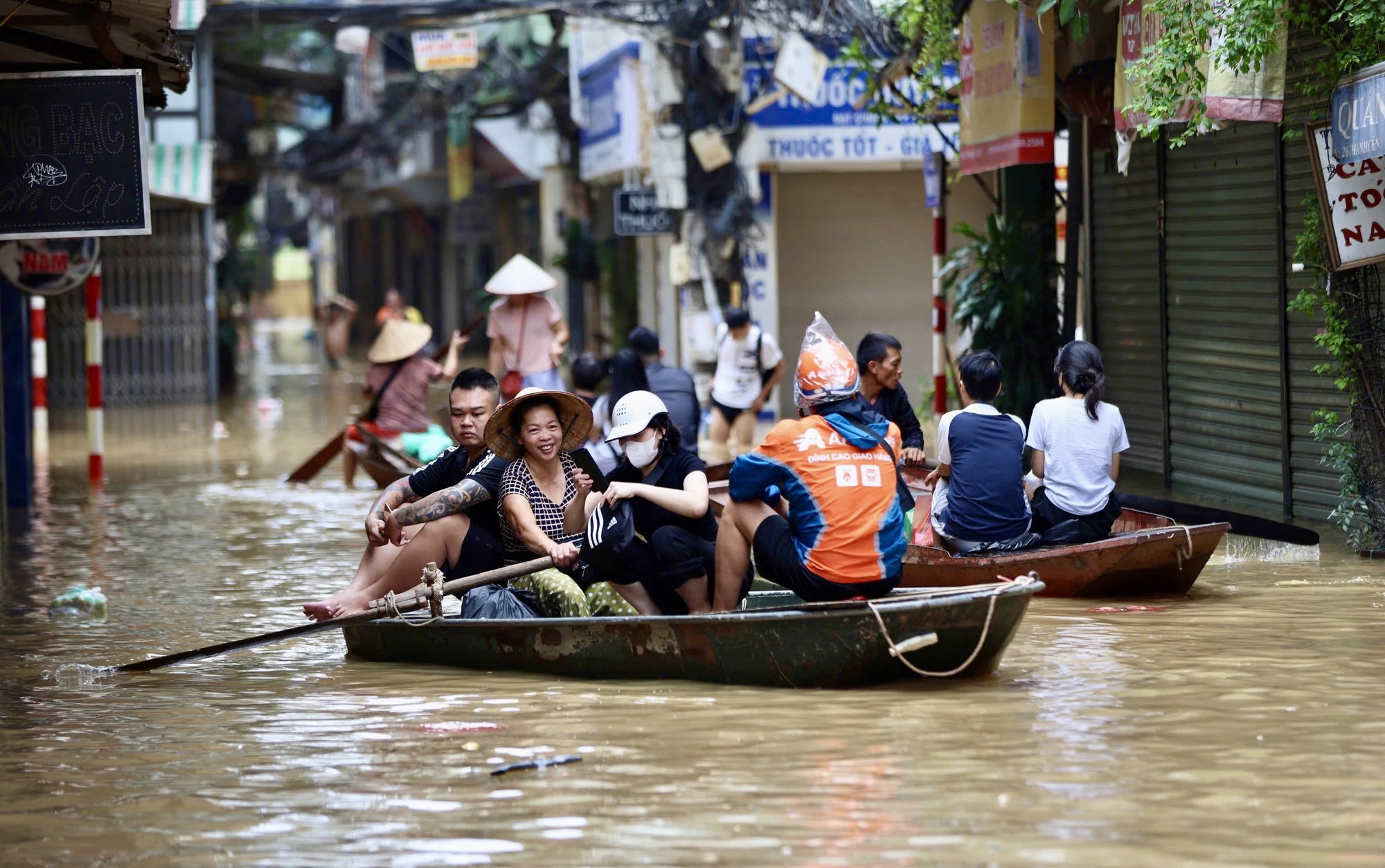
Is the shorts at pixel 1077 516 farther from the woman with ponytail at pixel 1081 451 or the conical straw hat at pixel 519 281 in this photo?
the conical straw hat at pixel 519 281

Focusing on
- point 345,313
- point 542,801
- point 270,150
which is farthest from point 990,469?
point 270,150

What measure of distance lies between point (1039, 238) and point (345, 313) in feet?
39.1

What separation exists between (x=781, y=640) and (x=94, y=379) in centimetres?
1116

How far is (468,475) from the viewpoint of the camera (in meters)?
8.05

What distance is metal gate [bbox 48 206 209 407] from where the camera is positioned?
27.7 m

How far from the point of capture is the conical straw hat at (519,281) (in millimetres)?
14406

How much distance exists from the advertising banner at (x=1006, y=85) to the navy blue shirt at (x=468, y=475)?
5.98 meters

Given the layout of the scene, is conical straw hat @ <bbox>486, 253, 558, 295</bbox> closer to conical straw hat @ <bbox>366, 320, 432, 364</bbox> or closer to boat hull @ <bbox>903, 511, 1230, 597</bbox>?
conical straw hat @ <bbox>366, 320, 432, 364</bbox>

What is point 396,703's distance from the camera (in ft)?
23.3

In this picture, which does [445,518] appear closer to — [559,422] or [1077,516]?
[559,422]

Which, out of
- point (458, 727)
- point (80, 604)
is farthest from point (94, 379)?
point (458, 727)

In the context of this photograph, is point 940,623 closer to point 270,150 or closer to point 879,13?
point 879,13

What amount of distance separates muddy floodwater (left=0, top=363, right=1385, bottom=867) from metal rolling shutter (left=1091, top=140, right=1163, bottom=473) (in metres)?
4.59

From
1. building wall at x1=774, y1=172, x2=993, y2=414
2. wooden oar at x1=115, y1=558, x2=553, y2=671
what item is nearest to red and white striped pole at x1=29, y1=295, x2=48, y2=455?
building wall at x1=774, y1=172, x2=993, y2=414
